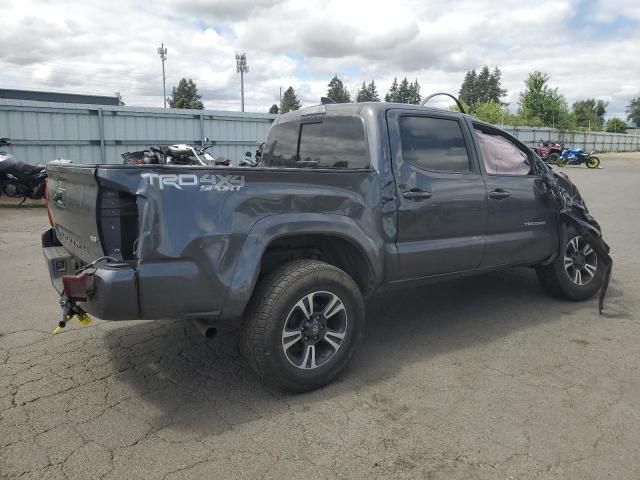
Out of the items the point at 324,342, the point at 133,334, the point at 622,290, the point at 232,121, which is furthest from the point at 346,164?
the point at 232,121

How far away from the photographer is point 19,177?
1142cm

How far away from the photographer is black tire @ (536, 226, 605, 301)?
5078 mm

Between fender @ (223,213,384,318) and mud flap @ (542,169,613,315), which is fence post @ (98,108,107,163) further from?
fender @ (223,213,384,318)

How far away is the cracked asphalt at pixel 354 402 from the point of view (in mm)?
2648

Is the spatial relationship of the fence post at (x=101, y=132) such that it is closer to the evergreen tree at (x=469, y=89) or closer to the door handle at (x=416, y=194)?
the door handle at (x=416, y=194)

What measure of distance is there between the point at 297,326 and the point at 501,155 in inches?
102

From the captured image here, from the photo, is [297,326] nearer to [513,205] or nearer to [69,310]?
[69,310]

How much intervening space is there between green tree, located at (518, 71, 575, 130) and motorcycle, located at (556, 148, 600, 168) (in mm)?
19133

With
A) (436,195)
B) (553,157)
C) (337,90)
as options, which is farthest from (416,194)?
Result: (337,90)

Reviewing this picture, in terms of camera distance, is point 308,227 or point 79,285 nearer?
point 79,285

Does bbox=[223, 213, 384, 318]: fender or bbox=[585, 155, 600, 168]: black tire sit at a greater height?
bbox=[585, 155, 600, 168]: black tire

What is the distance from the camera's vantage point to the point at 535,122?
48.9m

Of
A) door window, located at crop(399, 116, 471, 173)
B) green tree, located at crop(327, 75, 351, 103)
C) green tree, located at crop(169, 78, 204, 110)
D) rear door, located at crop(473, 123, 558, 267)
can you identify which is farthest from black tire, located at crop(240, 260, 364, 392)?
green tree, located at crop(327, 75, 351, 103)

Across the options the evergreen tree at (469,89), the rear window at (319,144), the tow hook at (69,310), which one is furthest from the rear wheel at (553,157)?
the evergreen tree at (469,89)
